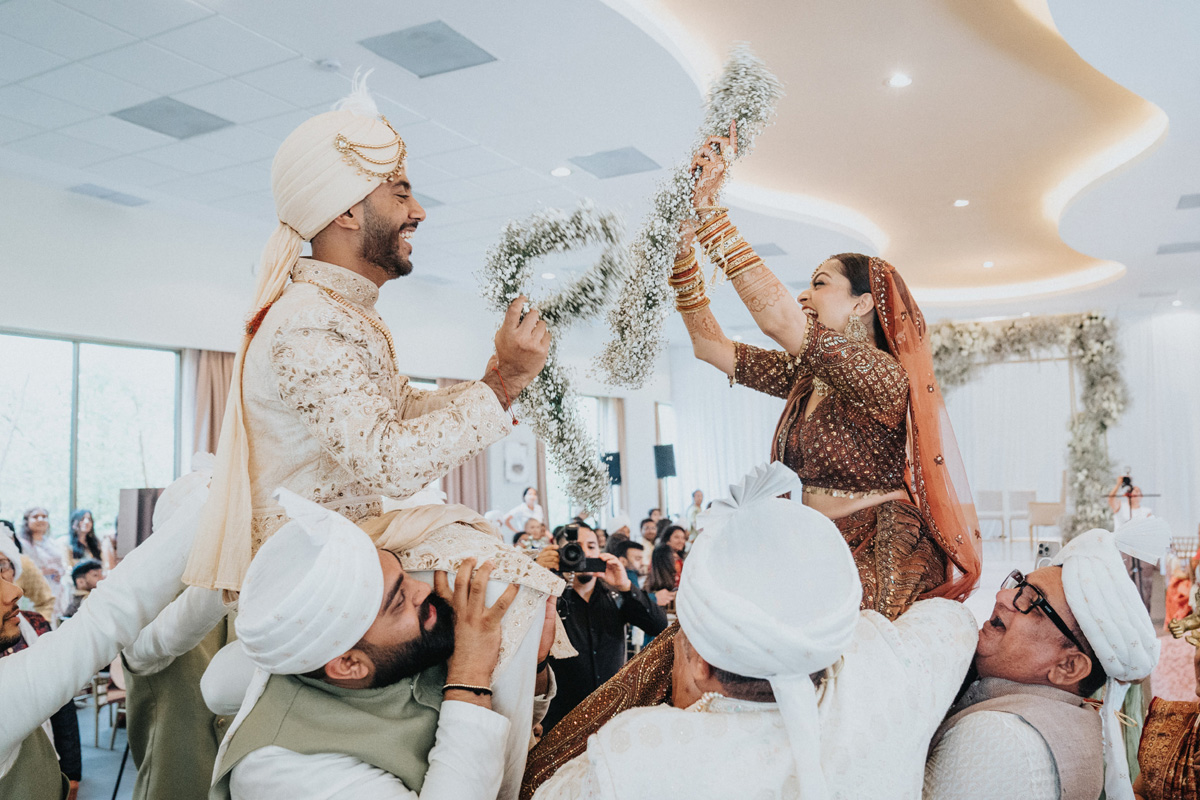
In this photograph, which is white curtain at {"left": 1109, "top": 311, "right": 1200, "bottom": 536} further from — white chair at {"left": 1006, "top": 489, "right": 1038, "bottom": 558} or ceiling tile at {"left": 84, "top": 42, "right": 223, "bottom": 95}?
ceiling tile at {"left": 84, "top": 42, "right": 223, "bottom": 95}

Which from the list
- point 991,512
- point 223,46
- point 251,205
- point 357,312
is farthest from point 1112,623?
point 991,512

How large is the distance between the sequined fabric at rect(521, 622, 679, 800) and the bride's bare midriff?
0.47 meters

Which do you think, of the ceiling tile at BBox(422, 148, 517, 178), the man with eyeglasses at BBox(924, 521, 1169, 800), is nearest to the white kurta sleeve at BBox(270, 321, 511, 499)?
the man with eyeglasses at BBox(924, 521, 1169, 800)

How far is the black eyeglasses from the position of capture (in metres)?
1.67

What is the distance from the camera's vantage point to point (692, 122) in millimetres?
6059

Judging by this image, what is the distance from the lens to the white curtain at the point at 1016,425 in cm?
1499

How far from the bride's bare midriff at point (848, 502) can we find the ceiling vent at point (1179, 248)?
30.3ft

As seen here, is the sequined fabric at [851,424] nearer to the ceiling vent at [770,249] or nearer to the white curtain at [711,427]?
the ceiling vent at [770,249]

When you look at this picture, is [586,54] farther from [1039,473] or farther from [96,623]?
[1039,473]

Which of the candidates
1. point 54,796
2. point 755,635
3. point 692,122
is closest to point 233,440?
point 54,796

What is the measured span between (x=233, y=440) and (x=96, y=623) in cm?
38

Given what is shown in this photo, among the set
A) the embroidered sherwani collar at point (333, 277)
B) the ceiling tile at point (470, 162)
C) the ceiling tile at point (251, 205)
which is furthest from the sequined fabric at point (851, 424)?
the ceiling tile at point (251, 205)

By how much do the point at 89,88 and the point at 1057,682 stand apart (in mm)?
5832

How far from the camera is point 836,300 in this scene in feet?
7.16
